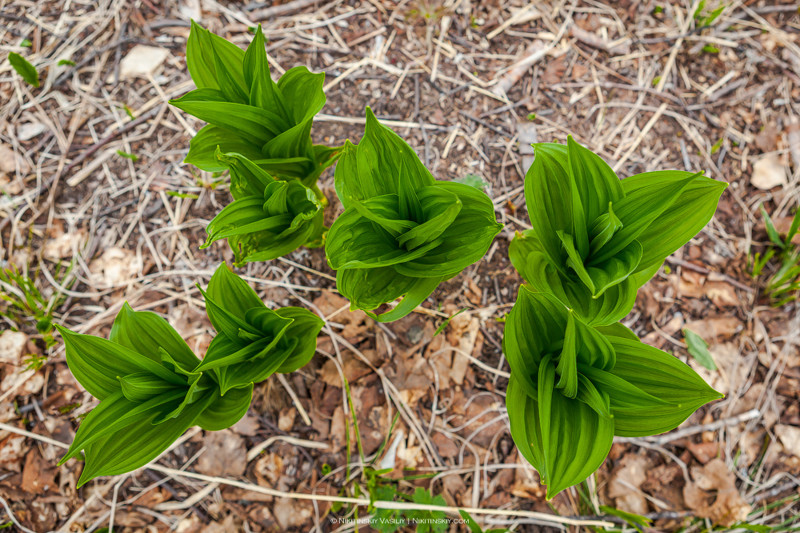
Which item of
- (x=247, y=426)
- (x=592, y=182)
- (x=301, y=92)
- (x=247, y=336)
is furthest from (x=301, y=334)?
(x=592, y=182)

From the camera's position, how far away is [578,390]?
126 cm

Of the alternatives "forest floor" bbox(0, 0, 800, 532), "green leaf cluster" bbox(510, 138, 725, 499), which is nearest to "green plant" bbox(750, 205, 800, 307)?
"forest floor" bbox(0, 0, 800, 532)

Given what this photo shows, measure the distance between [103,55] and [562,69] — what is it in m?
2.30

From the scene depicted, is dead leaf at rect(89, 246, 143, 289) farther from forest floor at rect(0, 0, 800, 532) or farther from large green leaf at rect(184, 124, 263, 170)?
large green leaf at rect(184, 124, 263, 170)

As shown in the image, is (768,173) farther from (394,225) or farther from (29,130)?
(29,130)

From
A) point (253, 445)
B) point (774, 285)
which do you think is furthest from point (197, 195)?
point (774, 285)

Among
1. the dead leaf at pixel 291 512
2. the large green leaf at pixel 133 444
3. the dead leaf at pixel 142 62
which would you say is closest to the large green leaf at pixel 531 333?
the large green leaf at pixel 133 444

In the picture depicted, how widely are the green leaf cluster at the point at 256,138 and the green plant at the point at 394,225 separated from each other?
0.16m

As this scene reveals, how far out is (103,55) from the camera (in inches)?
92.2

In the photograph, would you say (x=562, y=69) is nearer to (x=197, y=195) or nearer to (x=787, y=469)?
(x=197, y=195)

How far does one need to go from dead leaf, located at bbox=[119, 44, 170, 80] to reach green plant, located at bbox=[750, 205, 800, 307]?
2967mm

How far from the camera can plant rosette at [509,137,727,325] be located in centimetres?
123

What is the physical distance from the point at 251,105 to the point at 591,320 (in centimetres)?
125

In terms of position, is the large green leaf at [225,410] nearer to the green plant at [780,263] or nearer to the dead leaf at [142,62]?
the dead leaf at [142,62]
